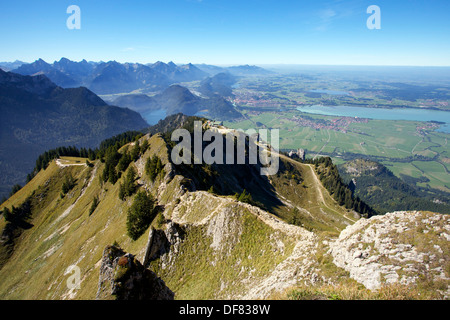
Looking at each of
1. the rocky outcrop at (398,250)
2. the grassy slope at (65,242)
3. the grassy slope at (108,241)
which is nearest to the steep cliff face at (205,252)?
the rocky outcrop at (398,250)

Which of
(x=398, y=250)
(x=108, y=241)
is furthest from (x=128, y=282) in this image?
(x=108, y=241)

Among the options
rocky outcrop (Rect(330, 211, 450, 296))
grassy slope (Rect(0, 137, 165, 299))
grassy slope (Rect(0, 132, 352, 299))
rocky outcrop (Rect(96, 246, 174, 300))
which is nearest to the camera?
rocky outcrop (Rect(330, 211, 450, 296))

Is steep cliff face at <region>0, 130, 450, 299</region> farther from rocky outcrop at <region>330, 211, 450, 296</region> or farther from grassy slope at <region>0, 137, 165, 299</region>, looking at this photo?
grassy slope at <region>0, 137, 165, 299</region>

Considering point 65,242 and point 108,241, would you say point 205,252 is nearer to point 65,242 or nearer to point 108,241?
point 108,241

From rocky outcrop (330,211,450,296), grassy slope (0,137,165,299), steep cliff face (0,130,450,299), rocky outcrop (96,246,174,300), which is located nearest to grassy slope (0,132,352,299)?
steep cliff face (0,130,450,299)
